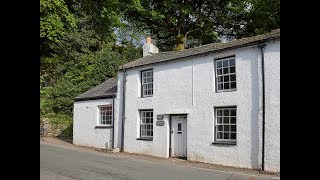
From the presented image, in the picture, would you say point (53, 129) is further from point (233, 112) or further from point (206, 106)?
point (233, 112)

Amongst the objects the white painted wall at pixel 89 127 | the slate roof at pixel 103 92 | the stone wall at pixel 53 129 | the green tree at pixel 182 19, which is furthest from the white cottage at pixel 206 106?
the green tree at pixel 182 19

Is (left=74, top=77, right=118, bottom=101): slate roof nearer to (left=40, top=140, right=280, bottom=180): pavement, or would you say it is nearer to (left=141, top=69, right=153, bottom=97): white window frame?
(left=141, top=69, right=153, bottom=97): white window frame

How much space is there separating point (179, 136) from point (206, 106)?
229 cm

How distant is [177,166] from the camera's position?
13227mm

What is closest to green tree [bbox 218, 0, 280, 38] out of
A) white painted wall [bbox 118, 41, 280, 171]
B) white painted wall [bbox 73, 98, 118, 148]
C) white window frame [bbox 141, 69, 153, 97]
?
white window frame [bbox 141, 69, 153, 97]

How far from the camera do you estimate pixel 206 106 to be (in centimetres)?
1451

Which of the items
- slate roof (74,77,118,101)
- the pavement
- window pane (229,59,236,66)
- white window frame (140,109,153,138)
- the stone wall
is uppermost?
window pane (229,59,236,66)

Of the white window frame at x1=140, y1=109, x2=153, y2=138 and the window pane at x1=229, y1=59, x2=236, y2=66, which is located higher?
the window pane at x1=229, y1=59, x2=236, y2=66

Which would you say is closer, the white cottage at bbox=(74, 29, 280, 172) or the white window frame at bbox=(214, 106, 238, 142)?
the white cottage at bbox=(74, 29, 280, 172)

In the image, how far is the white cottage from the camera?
41.0 feet

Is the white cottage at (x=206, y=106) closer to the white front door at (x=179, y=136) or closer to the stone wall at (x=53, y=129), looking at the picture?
the white front door at (x=179, y=136)
